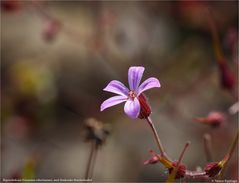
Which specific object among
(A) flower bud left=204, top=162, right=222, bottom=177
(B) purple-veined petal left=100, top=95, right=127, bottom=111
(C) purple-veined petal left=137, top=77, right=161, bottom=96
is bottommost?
(A) flower bud left=204, top=162, right=222, bottom=177

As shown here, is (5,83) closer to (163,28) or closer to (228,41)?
(163,28)

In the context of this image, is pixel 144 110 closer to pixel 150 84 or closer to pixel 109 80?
pixel 150 84

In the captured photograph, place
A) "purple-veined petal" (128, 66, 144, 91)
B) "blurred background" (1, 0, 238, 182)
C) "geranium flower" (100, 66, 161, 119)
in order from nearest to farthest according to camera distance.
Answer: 1. "geranium flower" (100, 66, 161, 119)
2. "purple-veined petal" (128, 66, 144, 91)
3. "blurred background" (1, 0, 238, 182)

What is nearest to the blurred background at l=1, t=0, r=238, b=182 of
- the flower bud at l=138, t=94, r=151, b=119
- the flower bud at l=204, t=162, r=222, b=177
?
the flower bud at l=204, t=162, r=222, b=177

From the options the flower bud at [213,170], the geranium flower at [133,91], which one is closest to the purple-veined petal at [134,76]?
the geranium flower at [133,91]

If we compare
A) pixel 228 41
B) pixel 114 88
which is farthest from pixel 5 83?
pixel 114 88

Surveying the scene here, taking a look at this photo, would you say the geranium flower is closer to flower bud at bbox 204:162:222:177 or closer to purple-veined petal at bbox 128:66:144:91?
purple-veined petal at bbox 128:66:144:91

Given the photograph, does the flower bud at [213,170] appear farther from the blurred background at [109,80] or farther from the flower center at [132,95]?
the blurred background at [109,80]
